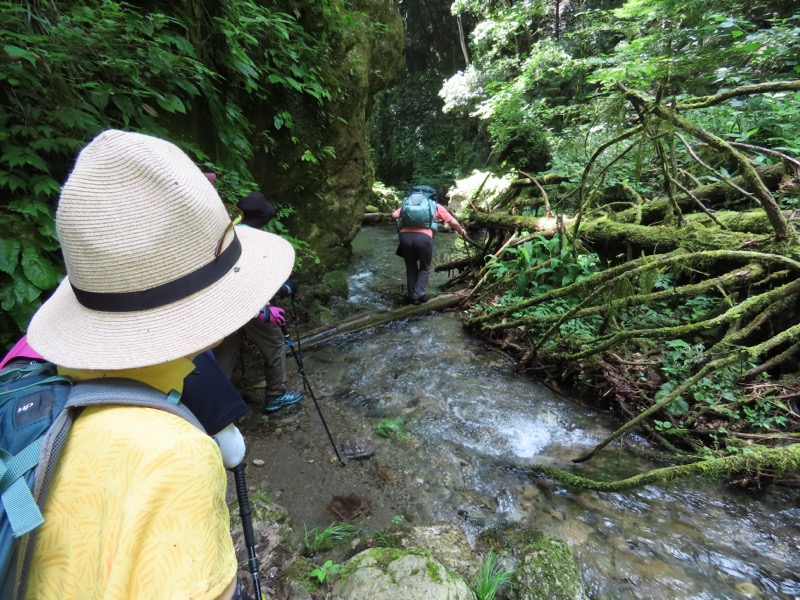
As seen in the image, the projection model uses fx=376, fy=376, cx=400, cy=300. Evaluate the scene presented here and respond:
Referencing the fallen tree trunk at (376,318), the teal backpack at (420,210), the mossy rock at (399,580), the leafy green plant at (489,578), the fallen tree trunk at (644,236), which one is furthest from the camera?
the teal backpack at (420,210)

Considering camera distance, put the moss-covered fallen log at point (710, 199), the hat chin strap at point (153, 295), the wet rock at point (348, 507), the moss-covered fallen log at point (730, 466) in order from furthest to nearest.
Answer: the moss-covered fallen log at point (710, 199) → the wet rock at point (348, 507) → the moss-covered fallen log at point (730, 466) → the hat chin strap at point (153, 295)

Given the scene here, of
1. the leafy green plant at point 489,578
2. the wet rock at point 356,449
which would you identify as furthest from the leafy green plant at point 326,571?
the wet rock at point 356,449

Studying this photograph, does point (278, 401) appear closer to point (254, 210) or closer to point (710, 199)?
point (254, 210)

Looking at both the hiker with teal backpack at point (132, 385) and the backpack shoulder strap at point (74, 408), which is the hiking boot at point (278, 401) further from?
the backpack shoulder strap at point (74, 408)

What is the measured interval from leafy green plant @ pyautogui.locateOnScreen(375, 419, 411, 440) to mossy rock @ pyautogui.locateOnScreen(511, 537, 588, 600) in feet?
4.91

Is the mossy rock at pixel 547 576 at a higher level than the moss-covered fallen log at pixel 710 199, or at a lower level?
lower

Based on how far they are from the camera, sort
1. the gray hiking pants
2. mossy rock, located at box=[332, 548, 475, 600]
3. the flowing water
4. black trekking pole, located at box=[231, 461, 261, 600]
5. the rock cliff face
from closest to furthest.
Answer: black trekking pole, located at box=[231, 461, 261, 600]
mossy rock, located at box=[332, 548, 475, 600]
the flowing water
the gray hiking pants
the rock cliff face

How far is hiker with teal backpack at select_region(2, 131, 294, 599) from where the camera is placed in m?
0.67

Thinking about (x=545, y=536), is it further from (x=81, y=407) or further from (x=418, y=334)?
(x=418, y=334)

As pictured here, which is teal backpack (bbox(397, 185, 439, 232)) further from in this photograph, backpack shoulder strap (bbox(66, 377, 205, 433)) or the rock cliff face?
backpack shoulder strap (bbox(66, 377, 205, 433))

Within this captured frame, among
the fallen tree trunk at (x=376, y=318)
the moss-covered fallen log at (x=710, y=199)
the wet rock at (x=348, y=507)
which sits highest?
the moss-covered fallen log at (x=710, y=199)

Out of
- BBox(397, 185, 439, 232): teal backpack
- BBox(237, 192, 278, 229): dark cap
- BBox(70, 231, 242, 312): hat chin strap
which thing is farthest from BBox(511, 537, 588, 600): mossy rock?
BBox(397, 185, 439, 232): teal backpack

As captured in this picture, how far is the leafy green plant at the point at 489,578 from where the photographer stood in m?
2.14

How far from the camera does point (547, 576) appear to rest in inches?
87.9
